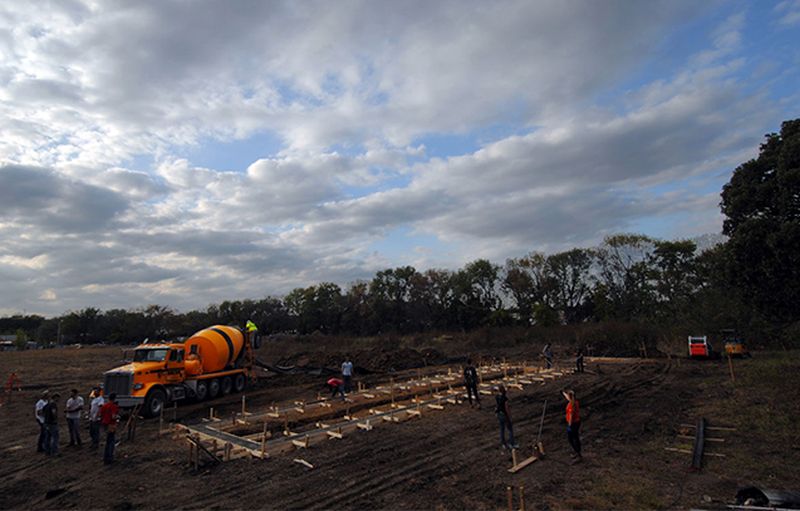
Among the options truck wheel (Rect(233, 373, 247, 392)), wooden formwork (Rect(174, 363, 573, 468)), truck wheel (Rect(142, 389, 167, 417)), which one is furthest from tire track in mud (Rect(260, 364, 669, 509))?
truck wheel (Rect(233, 373, 247, 392))

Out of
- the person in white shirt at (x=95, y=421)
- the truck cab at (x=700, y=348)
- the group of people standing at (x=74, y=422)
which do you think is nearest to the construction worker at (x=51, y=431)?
the group of people standing at (x=74, y=422)

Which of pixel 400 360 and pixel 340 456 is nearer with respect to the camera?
pixel 340 456

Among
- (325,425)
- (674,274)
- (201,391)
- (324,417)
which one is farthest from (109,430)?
(674,274)

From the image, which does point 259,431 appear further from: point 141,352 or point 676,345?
point 676,345

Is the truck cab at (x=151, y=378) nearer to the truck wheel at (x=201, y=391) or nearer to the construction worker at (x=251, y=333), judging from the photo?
the truck wheel at (x=201, y=391)

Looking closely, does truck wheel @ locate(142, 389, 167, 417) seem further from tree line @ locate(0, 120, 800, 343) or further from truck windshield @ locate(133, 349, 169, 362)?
tree line @ locate(0, 120, 800, 343)

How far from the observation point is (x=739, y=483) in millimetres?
9164

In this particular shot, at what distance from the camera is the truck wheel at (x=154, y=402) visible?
16578 mm

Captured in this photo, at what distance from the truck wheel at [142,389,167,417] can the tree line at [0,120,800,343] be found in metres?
21.6

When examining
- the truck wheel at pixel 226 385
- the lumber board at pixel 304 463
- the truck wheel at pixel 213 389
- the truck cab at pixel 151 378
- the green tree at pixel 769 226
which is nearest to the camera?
the lumber board at pixel 304 463

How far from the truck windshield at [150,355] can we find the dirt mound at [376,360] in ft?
49.2

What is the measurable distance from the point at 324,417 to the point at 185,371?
7432 millimetres

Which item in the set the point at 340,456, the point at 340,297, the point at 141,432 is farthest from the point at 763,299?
the point at 340,297

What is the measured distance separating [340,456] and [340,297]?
202 ft
